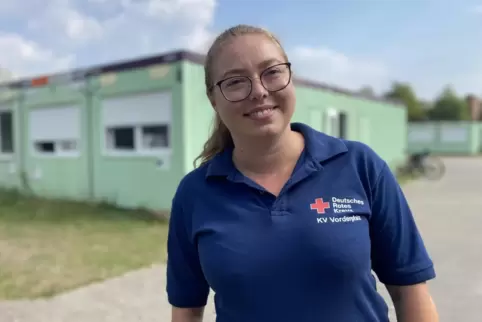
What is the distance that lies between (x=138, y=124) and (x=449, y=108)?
42.2m

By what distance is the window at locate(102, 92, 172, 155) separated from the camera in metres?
9.81

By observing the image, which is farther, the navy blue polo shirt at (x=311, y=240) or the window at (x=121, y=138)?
the window at (x=121, y=138)

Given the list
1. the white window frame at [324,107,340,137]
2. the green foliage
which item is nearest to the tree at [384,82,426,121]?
the green foliage

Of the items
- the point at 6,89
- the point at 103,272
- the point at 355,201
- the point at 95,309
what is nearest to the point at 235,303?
the point at 355,201

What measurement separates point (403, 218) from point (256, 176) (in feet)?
1.65

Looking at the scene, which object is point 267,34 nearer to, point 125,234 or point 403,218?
point 403,218

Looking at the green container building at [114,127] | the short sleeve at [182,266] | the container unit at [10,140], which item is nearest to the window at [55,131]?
the green container building at [114,127]

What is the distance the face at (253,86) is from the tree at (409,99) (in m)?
47.4

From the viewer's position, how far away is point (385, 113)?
19984 mm

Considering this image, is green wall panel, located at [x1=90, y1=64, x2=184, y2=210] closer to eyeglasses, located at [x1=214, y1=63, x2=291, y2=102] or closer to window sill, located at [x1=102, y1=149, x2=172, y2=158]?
window sill, located at [x1=102, y1=149, x2=172, y2=158]

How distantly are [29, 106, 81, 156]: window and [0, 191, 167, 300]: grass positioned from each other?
69.2 inches

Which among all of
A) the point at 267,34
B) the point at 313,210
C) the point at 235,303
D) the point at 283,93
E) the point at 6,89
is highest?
the point at 6,89

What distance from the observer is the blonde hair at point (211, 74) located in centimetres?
166

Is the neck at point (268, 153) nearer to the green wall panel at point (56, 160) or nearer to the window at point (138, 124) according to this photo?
the window at point (138, 124)
